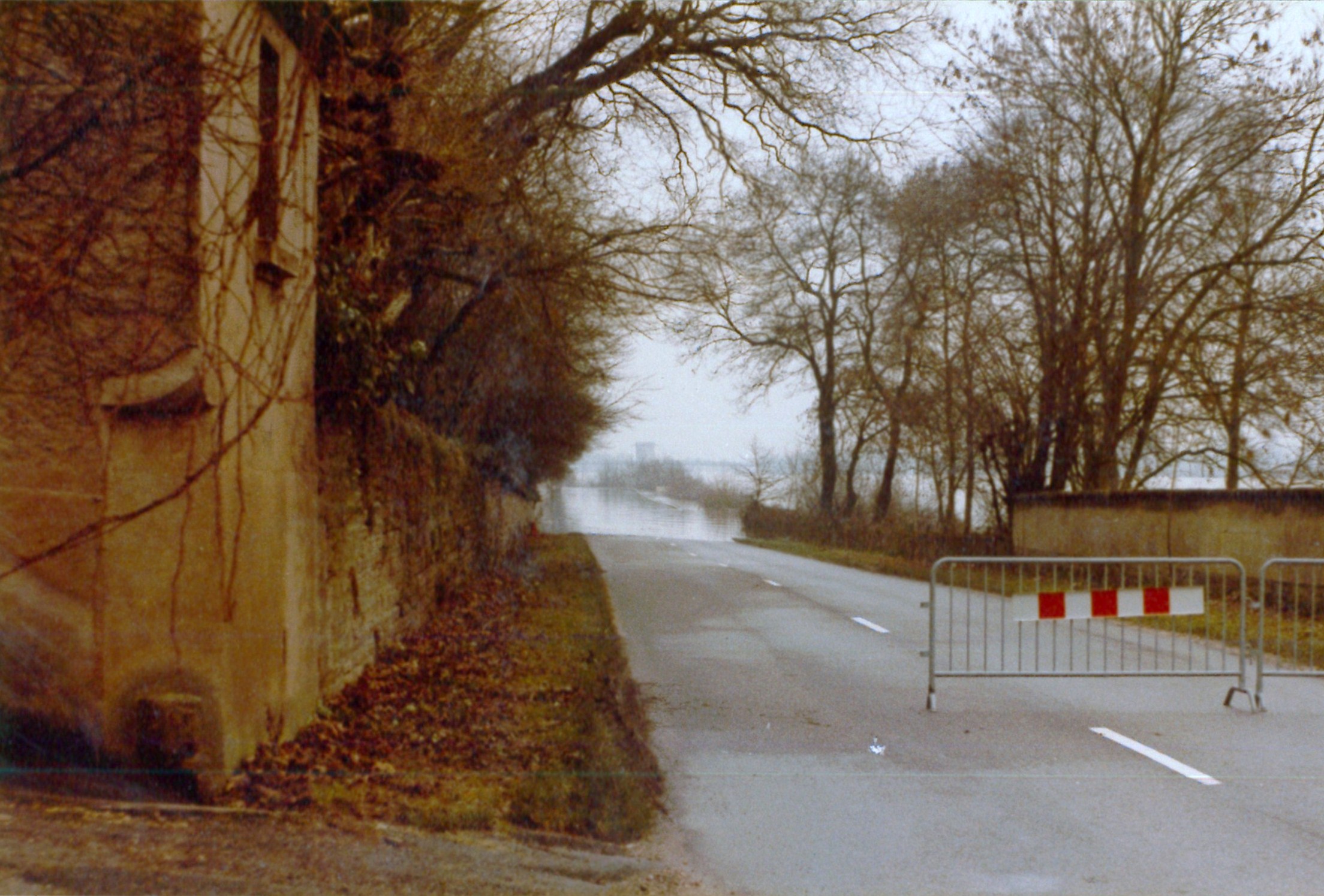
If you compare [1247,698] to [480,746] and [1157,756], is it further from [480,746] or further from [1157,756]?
[480,746]

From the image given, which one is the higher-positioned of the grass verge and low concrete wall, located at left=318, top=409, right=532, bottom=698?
low concrete wall, located at left=318, top=409, right=532, bottom=698

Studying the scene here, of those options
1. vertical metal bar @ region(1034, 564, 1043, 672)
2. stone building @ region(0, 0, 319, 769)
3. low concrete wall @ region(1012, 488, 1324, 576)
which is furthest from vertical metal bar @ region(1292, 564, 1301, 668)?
stone building @ region(0, 0, 319, 769)

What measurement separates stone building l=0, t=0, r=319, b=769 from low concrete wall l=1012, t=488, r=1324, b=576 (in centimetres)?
1481

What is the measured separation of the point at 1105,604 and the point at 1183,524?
10712 mm

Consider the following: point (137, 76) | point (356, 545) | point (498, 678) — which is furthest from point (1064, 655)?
point (137, 76)

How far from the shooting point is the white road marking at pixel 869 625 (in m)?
14.1

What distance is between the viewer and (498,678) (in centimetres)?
980

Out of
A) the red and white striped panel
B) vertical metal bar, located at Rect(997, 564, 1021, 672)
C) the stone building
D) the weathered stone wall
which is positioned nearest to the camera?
the stone building

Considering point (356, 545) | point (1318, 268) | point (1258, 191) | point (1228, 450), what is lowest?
point (356, 545)

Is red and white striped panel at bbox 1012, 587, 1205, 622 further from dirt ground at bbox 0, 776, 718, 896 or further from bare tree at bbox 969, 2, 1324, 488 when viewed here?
bare tree at bbox 969, 2, 1324, 488

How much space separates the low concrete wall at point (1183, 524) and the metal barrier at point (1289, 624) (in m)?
0.57

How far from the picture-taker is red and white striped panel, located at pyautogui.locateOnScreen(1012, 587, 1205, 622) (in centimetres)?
925

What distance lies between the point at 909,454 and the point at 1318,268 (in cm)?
1695

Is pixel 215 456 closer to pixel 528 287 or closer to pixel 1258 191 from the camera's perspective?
pixel 528 287
